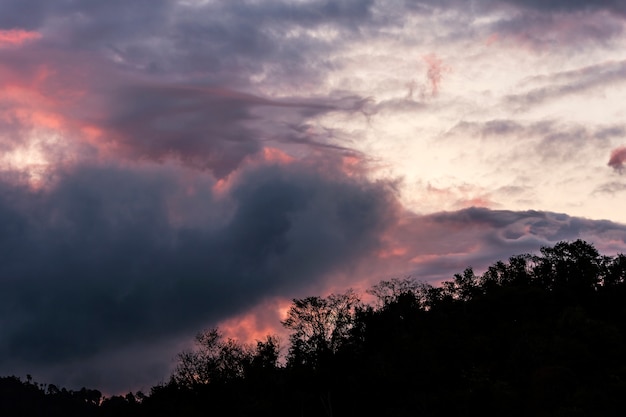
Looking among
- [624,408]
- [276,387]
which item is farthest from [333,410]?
[624,408]

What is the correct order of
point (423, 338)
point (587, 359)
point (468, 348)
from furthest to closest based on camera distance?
point (423, 338) → point (468, 348) → point (587, 359)

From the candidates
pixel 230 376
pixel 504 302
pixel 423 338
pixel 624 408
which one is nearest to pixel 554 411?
pixel 624 408

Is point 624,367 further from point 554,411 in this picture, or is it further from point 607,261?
point 607,261

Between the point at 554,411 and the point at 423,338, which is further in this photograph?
the point at 423,338

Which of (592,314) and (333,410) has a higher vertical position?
Answer: (592,314)

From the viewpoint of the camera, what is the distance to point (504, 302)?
359 ft

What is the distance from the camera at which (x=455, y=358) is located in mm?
92250

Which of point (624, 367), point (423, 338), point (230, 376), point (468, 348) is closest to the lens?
point (624, 367)

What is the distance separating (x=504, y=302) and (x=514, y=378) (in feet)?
91.9

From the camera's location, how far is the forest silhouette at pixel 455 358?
74562 millimetres

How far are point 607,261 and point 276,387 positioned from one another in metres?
60.5

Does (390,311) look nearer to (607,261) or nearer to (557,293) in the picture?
(557,293)

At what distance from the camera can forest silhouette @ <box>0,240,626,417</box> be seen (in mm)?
74562

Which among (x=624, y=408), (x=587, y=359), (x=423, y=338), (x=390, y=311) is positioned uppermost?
(x=390, y=311)
